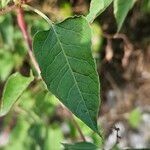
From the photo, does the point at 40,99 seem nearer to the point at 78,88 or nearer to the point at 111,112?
the point at 78,88

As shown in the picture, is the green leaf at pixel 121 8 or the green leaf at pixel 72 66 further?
the green leaf at pixel 121 8

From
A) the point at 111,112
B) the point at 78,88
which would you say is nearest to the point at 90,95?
the point at 78,88

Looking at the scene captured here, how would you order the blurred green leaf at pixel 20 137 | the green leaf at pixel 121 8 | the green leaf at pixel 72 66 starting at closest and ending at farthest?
1. the green leaf at pixel 72 66
2. the green leaf at pixel 121 8
3. the blurred green leaf at pixel 20 137

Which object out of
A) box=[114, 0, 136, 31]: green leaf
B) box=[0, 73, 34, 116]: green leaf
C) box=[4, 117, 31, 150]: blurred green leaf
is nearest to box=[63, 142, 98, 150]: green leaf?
box=[0, 73, 34, 116]: green leaf

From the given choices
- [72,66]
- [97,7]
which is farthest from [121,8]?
[72,66]

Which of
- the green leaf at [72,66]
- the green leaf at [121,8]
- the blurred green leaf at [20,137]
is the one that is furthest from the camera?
the blurred green leaf at [20,137]

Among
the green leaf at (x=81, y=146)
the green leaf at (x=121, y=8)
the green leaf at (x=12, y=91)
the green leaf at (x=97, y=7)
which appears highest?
the green leaf at (x=121, y=8)

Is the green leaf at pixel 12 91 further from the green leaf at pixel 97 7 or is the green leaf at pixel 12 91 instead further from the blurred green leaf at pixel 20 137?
the blurred green leaf at pixel 20 137

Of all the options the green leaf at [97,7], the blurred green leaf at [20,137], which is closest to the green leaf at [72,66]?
the green leaf at [97,7]
